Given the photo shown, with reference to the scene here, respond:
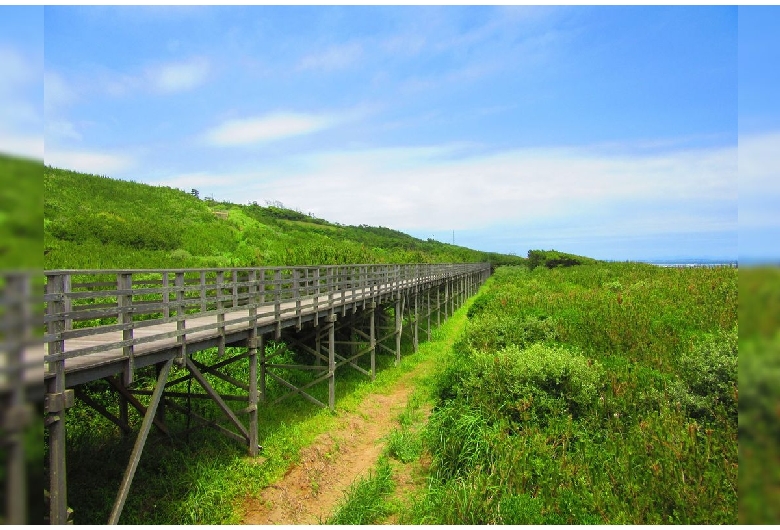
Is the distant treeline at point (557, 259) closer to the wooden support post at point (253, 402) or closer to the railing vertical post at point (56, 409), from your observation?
the wooden support post at point (253, 402)

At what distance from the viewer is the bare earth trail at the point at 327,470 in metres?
8.62

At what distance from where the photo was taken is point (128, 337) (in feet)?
22.1

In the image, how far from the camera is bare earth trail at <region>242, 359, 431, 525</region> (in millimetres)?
8625

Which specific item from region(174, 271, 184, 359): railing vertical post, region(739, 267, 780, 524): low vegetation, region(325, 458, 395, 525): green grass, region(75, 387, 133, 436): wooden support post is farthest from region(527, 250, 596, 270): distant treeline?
region(739, 267, 780, 524): low vegetation

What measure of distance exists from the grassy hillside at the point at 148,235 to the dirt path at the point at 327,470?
1476cm

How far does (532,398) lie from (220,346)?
655 centimetres

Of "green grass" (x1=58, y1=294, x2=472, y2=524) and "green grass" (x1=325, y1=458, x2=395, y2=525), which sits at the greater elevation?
"green grass" (x1=58, y1=294, x2=472, y2=524)

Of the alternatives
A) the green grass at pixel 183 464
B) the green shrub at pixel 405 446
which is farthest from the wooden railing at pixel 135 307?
the green shrub at pixel 405 446

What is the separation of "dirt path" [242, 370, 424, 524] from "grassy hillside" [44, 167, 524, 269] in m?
14.8

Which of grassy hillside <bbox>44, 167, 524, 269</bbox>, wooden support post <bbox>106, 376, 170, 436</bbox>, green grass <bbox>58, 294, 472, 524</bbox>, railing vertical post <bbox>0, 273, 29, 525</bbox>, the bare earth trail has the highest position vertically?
grassy hillside <bbox>44, 167, 524, 269</bbox>

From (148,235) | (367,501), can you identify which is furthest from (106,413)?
(148,235)

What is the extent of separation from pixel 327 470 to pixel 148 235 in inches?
1187

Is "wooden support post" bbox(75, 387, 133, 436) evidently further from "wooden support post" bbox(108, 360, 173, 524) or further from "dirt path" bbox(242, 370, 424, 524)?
"dirt path" bbox(242, 370, 424, 524)

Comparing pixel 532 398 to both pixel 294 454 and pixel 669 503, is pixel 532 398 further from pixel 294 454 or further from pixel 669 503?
pixel 294 454
